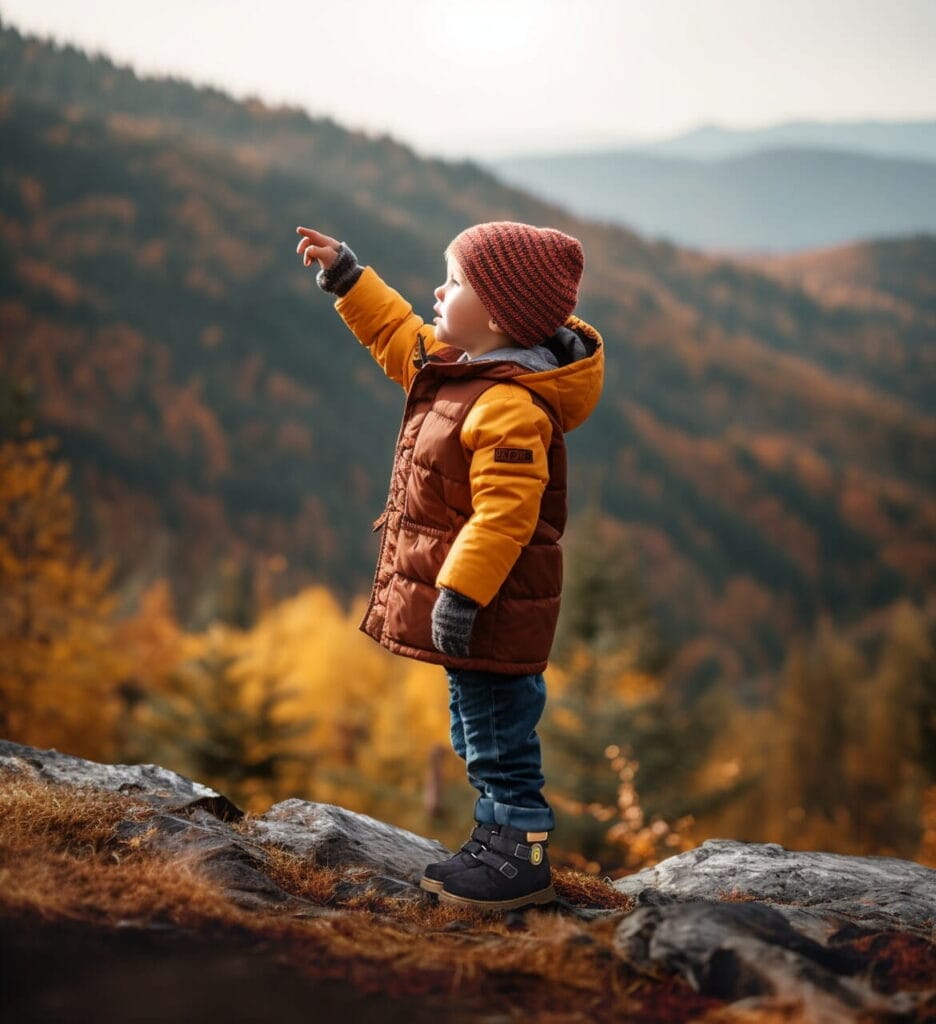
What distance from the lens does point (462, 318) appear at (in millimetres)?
3562

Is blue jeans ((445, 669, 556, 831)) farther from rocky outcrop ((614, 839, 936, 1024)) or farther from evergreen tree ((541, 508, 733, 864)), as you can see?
evergreen tree ((541, 508, 733, 864))

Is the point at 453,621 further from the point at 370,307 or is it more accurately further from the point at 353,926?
the point at 370,307

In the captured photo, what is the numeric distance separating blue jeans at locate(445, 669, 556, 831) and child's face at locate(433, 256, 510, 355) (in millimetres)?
1182

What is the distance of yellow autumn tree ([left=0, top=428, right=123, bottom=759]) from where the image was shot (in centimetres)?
1570

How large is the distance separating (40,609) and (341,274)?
1431 centimetres

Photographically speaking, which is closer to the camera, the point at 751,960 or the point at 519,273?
the point at 751,960

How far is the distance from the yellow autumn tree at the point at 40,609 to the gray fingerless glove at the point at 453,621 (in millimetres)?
14233

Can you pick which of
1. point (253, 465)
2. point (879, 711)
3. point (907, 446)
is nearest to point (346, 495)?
point (253, 465)

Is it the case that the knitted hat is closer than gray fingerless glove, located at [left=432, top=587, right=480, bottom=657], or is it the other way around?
gray fingerless glove, located at [left=432, top=587, right=480, bottom=657]

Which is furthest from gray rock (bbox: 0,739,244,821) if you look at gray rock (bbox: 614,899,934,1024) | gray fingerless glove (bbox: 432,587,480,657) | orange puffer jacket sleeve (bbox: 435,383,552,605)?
gray rock (bbox: 614,899,934,1024)

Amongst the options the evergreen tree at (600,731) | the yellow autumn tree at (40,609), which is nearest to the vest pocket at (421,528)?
the evergreen tree at (600,731)

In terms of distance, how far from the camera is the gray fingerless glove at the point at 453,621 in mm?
3166

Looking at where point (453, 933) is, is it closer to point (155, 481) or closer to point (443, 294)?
point (443, 294)

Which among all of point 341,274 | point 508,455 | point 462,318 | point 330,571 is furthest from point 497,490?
point 330,571
